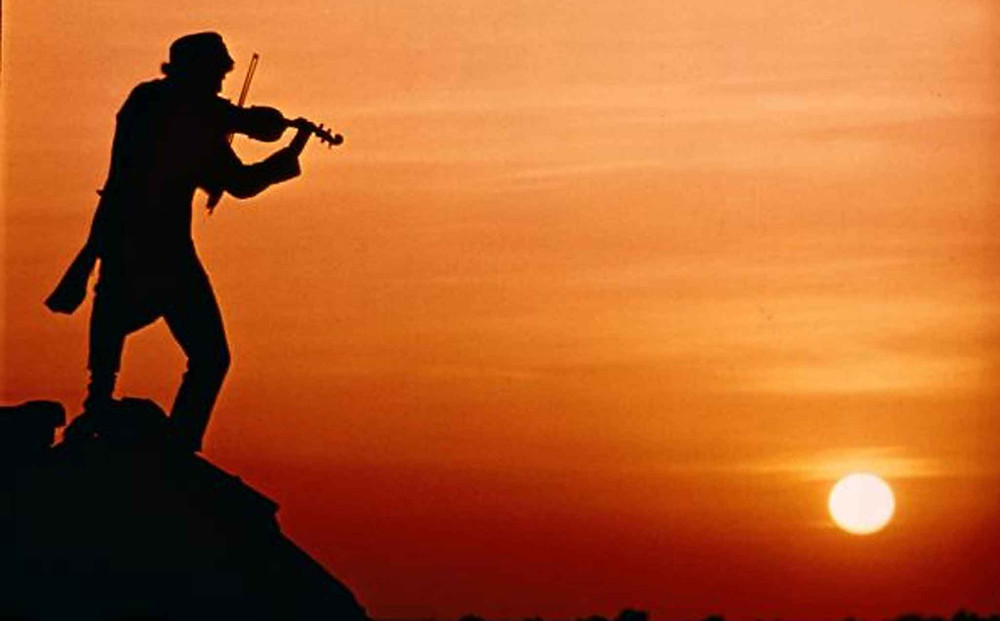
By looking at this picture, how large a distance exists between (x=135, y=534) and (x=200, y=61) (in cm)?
424

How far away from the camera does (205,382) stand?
30578 millimetres

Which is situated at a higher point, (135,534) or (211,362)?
(211,362)

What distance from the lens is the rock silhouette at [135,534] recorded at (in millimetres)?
29906

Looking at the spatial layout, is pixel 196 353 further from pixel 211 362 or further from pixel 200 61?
pixel 200 61

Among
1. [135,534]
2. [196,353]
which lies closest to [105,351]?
[196,353]

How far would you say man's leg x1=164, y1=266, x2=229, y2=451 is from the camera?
100 ft

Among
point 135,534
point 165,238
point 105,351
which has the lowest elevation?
point 135,534

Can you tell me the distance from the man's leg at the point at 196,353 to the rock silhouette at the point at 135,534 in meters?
0.36

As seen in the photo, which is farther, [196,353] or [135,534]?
[196,353]

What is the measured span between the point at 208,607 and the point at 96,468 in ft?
5.68

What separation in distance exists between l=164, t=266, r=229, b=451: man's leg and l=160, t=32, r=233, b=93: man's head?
177 cm

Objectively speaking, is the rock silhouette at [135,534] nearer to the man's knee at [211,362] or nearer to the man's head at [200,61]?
the man's knee at [211,362]

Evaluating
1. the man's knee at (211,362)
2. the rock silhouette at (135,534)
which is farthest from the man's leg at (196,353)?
the rock silhouette at (135,534)

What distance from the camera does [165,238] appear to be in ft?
100
